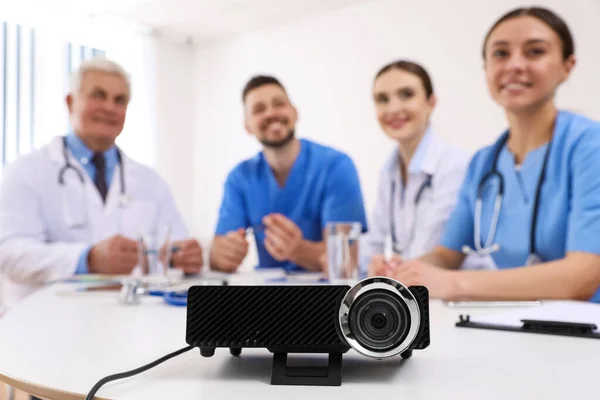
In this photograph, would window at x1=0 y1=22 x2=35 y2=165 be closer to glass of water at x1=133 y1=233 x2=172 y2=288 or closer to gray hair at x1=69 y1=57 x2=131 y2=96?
gray hair at x1=69 y1=57 x2=131 y2=96

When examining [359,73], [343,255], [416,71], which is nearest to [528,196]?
[343,255]

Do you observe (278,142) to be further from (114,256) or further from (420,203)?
(114,256)

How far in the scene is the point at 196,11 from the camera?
169 inches

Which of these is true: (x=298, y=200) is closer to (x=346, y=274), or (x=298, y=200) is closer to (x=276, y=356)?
(x=346, y=274)

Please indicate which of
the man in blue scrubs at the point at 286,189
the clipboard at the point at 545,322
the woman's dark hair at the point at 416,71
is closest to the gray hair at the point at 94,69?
the man in blue scrubs at the point at 286,189

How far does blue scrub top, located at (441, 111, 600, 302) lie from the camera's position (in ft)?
4.52

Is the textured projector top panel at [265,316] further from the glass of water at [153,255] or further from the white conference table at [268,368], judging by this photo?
the glass of water at [153,255]

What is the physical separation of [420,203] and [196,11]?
2704mm

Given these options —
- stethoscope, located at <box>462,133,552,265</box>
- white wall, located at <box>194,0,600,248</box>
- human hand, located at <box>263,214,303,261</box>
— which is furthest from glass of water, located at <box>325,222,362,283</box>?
white wall, located at <box>194,0,600,248</box>

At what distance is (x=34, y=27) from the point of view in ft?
13.6

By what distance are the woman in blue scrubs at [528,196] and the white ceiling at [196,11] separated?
2.16 metres

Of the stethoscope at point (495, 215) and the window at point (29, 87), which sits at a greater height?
the window at point (29, 87)

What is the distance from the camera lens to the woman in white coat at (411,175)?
7.75ft

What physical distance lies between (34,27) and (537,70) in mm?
3642
